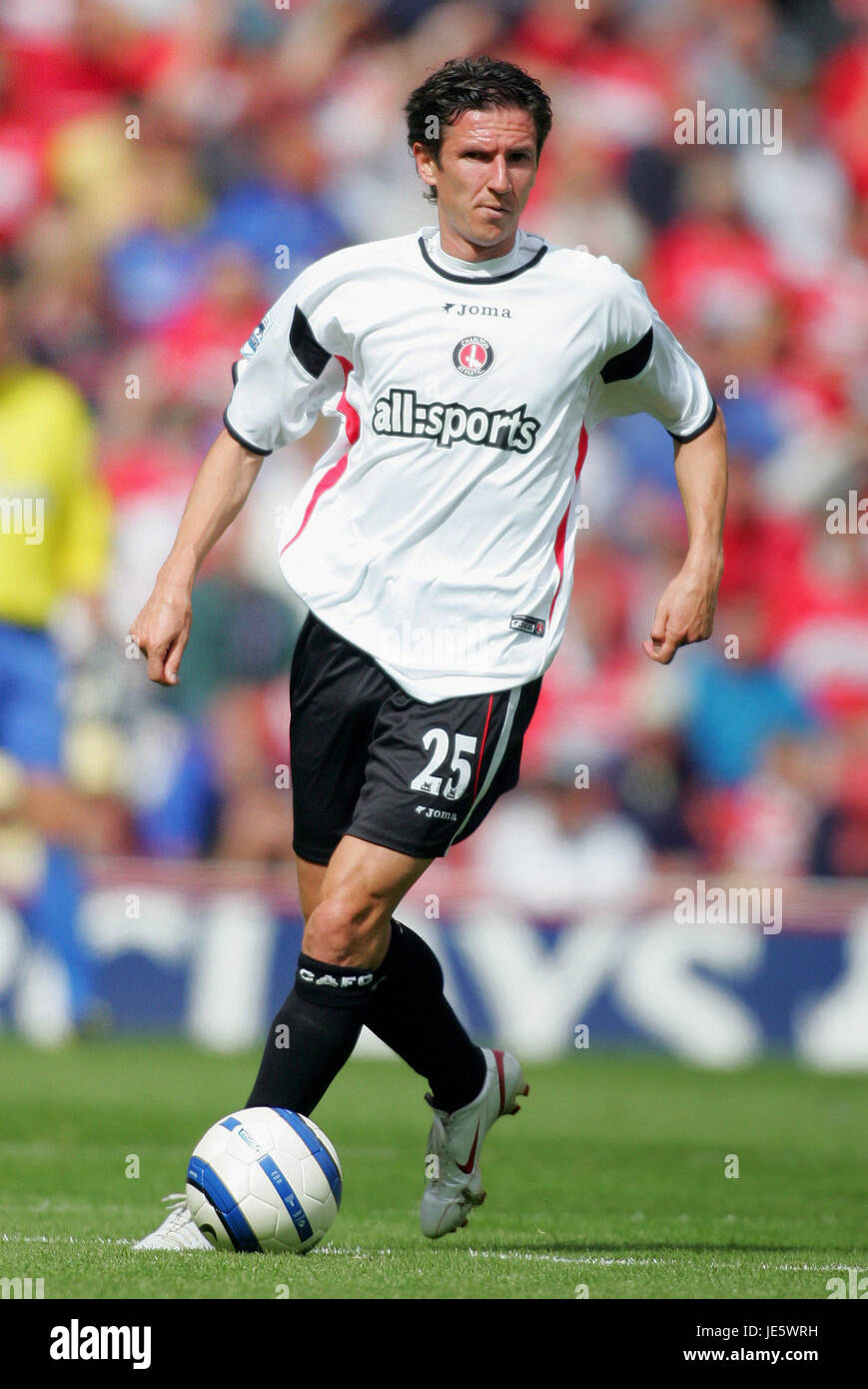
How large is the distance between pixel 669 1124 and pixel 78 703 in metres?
3.84

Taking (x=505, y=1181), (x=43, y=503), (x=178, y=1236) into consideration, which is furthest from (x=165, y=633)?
(x=43, y=503)

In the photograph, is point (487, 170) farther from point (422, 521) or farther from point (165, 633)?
point (165, 633)

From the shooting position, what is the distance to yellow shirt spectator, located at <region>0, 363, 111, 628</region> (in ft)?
30.9

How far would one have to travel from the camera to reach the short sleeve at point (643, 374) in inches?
196

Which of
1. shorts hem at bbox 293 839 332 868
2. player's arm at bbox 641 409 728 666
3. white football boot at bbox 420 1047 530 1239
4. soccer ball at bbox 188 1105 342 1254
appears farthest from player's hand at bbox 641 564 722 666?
soccer ball at bbox 188 1105 342 1254

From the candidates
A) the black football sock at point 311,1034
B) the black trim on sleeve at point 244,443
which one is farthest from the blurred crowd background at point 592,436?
the black football sock at point 311,1034

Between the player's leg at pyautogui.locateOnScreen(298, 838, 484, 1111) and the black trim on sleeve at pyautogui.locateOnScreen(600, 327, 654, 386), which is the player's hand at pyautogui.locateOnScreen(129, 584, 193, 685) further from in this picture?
the black trim on sleeve at pyautogui.locateOnScreen(600, 327, 654, 386)

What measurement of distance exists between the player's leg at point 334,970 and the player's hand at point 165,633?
0.58 metres

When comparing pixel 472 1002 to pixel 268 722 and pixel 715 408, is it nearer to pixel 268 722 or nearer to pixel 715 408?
pixel 268 722

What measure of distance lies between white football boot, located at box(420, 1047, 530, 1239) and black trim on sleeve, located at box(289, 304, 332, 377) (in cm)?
185

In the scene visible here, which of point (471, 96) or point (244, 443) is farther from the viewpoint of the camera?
point (244, 443)

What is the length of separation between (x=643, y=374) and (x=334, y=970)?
1.68 m

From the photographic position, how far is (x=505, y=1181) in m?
6.72

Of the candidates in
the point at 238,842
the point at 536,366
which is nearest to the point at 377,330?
the point at 536,366
